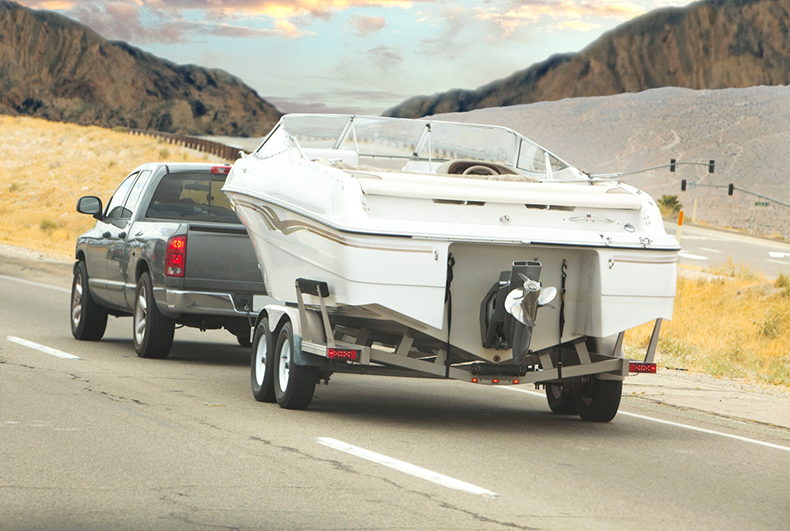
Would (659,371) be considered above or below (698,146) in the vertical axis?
below

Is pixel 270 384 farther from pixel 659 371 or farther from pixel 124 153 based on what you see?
pixel 124 153

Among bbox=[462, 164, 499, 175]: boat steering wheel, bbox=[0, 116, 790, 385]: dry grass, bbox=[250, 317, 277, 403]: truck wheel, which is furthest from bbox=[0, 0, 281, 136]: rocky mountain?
bbox=[462, 164, 499, 175]: boat steering wheel

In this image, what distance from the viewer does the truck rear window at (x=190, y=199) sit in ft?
41.4

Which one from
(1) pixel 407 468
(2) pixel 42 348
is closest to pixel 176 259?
(2) pixel 42 348

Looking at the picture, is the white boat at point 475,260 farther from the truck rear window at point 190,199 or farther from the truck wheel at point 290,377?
the truck rear window at point 190,199

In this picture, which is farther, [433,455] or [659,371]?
[659,371]

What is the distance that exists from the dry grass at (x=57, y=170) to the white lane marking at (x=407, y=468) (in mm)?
24302

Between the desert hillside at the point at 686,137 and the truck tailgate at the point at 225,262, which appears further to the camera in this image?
the desert hillside at the point at 686,137

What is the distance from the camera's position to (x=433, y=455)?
746cm

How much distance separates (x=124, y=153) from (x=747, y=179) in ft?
288

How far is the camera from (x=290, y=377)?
29.3 feet

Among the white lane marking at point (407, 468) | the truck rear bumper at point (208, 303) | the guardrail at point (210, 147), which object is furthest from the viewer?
the guardrail at point (210, 147)

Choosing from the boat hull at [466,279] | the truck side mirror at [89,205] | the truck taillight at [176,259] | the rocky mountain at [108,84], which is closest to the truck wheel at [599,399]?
the boat hull at [466,279]

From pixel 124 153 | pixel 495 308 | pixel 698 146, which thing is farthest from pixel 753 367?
pixel 698 146
